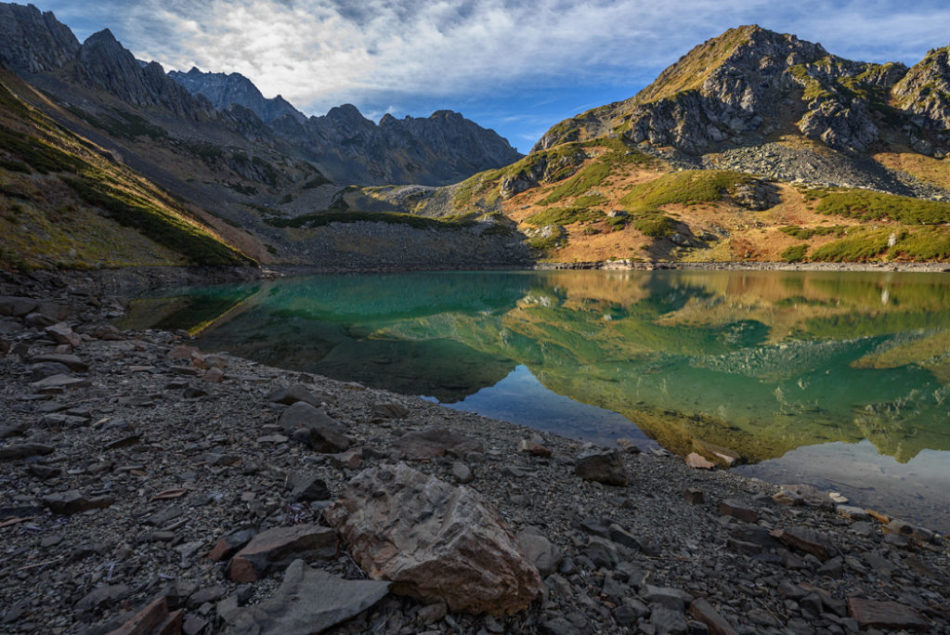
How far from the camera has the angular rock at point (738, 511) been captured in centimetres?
772

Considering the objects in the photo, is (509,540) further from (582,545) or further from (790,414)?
(790,414)

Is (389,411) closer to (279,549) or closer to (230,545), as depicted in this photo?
(230,545)

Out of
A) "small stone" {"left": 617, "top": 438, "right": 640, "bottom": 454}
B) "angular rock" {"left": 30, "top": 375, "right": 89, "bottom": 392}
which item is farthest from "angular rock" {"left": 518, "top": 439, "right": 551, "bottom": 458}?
"angular rock" {"left": 30, "top": 375, "right": 89, "bottom": 392}

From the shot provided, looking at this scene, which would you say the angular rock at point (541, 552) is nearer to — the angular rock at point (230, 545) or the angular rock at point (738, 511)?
the angular rock at point (230, 545)

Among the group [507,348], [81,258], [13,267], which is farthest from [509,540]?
[81,258]

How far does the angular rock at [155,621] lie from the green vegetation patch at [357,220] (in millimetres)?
113481

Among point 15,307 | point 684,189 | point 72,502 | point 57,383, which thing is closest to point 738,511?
point 72,502

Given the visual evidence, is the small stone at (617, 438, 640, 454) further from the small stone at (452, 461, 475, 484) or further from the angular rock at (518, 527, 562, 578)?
the angular rock at (518, 527, 562, 578)

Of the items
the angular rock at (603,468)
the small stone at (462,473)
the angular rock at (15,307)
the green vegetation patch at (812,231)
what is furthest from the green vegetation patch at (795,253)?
the angular rock at (15,307)

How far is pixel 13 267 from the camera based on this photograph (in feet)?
98.8

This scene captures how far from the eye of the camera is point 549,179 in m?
187

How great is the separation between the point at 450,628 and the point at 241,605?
2109 mm

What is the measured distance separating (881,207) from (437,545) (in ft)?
469

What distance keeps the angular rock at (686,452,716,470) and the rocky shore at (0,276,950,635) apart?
0.74 m
